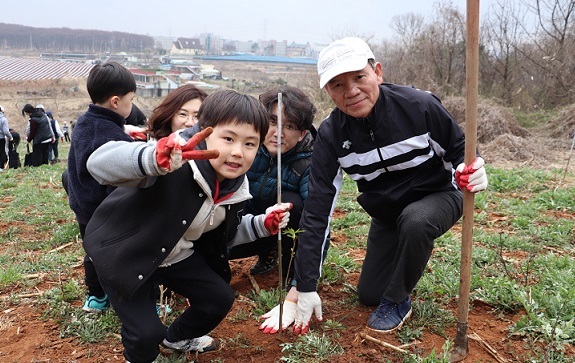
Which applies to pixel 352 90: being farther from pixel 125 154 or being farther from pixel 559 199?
pixel 559 199

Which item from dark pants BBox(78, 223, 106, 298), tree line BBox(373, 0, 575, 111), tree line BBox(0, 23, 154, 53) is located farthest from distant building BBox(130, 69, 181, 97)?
tree line BBox(0, 23, 154, 53)

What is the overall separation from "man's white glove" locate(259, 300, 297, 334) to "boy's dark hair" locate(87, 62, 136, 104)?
162cm

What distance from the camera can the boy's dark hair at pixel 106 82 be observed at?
3.09 meters

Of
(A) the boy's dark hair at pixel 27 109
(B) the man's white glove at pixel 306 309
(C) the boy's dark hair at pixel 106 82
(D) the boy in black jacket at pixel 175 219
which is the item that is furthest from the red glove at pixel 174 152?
(A) the boy's dark hair at pixel 27 109

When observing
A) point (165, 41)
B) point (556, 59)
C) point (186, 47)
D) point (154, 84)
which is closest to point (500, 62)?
point (556, 59)

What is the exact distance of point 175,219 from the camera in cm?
221

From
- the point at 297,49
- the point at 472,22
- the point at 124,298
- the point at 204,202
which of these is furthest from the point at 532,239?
the point at 297,49

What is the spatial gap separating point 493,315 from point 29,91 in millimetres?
72985

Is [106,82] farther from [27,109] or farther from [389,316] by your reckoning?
[27,109]

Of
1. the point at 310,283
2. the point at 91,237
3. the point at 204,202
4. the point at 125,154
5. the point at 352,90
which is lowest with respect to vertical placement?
the point at 310,283

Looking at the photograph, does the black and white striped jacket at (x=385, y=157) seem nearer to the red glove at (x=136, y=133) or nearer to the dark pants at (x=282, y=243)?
the dark pants at (x=282, y=243)

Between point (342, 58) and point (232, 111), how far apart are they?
65 cm

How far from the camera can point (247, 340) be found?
2850 mm

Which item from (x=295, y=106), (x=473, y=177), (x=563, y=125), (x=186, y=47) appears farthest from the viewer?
(x=186, y=47)
